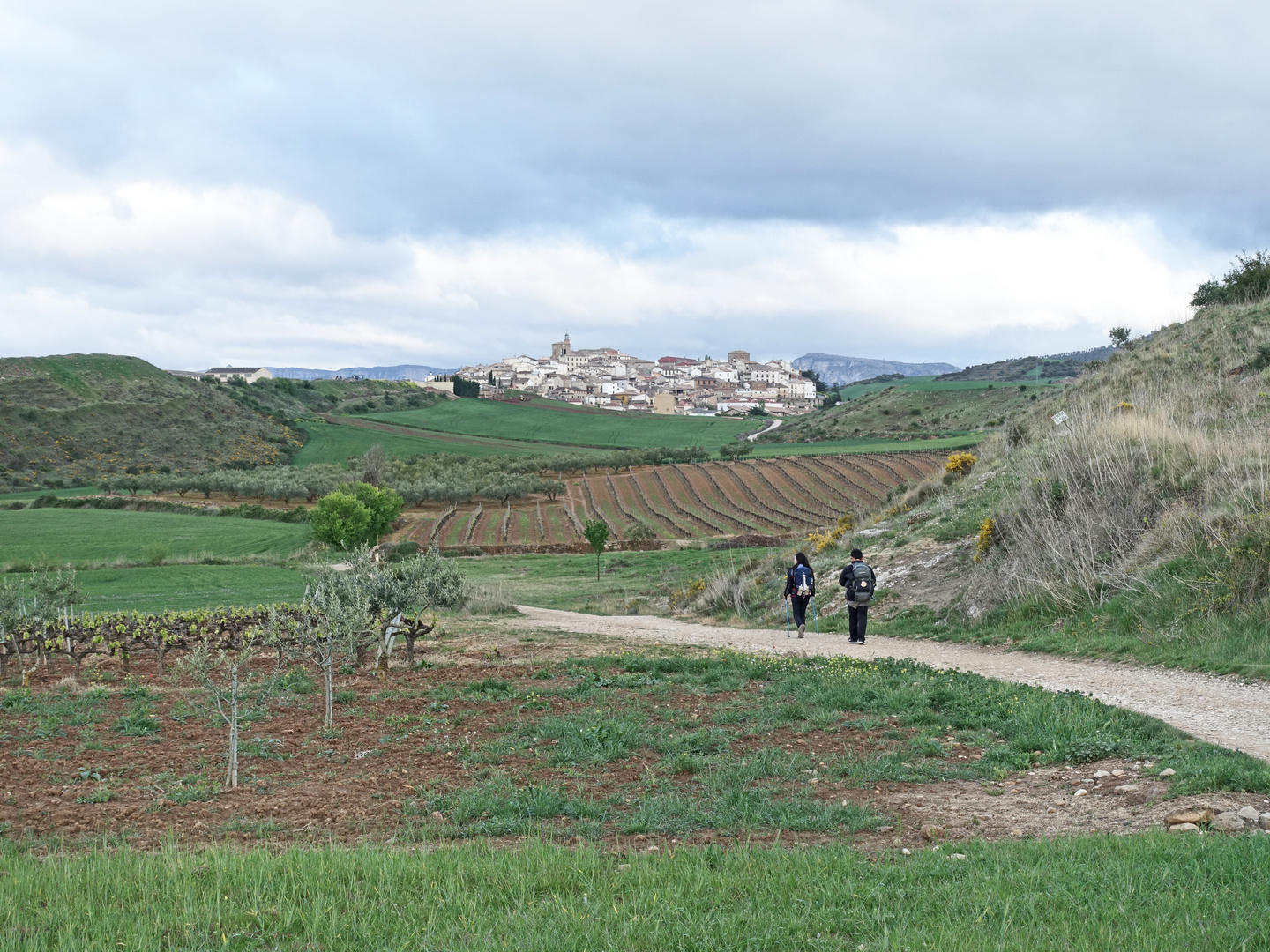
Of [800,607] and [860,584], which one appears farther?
[800,607]

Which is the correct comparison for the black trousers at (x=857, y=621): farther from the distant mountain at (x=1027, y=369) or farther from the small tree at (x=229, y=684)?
the distant mountain at (x=1027, y=369)

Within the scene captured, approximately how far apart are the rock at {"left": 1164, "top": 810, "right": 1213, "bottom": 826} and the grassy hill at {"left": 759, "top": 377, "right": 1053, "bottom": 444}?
305 feet

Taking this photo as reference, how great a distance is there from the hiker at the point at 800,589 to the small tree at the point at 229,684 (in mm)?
10996

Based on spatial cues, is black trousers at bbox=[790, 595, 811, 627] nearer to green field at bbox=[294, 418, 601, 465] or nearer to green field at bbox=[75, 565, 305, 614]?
green field at bbox=[75, 565, 305, 614]

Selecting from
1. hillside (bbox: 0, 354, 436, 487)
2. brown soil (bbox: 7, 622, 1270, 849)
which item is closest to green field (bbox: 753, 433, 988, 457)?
hillside (bbox: 0, 354, 436, 487)

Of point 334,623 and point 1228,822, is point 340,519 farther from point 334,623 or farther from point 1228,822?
point 1228,822

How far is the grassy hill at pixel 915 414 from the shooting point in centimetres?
10788

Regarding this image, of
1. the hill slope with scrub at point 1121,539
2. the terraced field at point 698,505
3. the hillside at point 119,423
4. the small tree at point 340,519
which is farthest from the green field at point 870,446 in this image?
the hillside at point 119,423

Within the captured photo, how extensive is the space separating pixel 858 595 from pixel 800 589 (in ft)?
7.84

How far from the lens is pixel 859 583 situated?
59.9 feet

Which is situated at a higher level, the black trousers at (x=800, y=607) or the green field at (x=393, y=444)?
the green field at (x=393, y=444)

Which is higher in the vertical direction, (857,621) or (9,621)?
(857,621)

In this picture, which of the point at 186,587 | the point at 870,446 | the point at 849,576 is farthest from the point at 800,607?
the point at 870,446

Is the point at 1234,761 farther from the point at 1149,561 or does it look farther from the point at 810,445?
the point at 810,445
